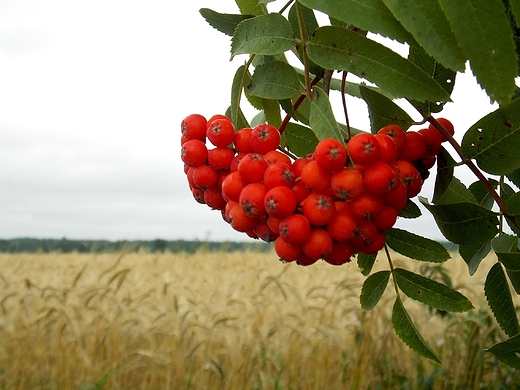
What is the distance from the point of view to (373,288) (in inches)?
35.5

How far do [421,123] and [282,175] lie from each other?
0.26 meters

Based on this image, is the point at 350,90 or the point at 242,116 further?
the point at 350,90

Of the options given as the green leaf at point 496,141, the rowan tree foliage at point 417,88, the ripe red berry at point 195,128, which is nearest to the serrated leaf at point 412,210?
the rowan tree foliage at point 417,88

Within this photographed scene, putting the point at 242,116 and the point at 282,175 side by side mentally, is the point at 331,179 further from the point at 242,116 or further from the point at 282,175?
the point at 242,116

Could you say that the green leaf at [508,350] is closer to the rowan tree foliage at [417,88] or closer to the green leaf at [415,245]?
the rowan tree foliage at [417,88]

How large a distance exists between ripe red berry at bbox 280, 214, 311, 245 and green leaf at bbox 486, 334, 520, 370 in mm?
361

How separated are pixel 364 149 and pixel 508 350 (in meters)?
0.43

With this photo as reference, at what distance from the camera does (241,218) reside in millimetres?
655

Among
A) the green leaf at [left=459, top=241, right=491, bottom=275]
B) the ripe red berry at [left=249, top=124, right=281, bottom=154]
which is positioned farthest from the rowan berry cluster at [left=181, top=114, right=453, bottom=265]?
the green leaf at [left=459, top=241, right=491, bottom=275]

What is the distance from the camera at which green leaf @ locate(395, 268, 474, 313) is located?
2.67 feet

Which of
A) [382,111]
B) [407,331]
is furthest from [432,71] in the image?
[407,331]

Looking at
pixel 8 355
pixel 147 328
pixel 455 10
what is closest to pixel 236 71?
pixel 455 10

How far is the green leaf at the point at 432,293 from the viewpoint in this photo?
0.81m

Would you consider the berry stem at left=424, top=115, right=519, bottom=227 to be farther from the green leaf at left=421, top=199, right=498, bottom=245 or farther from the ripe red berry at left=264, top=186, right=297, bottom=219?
the ripe red berry at left=264, top=186, right=297, bottom=219
